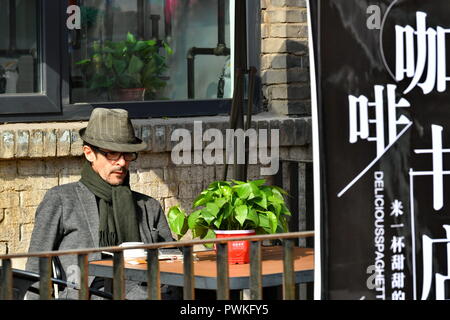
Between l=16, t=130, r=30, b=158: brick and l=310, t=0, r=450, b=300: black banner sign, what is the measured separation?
8.22 ft

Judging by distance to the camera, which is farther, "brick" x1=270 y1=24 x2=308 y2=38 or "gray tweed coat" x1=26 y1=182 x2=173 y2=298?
"brick" x1=270 y1=24 x2=308 y2=38

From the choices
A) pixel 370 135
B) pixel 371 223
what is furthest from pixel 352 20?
pixel 371 223

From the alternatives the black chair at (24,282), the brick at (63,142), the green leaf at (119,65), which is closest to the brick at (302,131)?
the green leaf at (119,65)

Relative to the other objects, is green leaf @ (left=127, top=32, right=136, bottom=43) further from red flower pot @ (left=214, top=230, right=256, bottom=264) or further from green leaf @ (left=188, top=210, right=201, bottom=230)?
red flower pot @ (left=214, top=230, right=256, bottom=264)

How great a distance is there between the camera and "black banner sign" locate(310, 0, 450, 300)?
430 cm

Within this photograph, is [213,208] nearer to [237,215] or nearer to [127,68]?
[237,215]

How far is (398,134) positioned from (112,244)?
1769 mm

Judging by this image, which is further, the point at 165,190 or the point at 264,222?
the point at 165,190

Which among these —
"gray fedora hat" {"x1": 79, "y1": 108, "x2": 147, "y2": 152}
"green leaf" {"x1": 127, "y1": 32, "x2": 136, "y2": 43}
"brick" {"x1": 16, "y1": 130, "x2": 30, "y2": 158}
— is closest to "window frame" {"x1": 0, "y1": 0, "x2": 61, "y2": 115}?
"brick" {"x1": 16, "y1": 130, "x2": 30, "y2": 158}

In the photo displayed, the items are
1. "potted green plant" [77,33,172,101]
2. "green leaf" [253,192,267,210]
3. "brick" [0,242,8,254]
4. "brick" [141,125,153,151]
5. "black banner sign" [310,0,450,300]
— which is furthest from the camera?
"potted green plant" [77,33,172,101]

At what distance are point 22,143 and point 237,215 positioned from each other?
1836 millimetres

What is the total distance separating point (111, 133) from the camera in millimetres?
5703

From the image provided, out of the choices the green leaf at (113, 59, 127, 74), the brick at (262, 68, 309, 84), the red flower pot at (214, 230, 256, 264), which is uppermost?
the green leaf at (113, 59, 127, 74)

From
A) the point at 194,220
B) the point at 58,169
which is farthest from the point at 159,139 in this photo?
the point at 194,220
